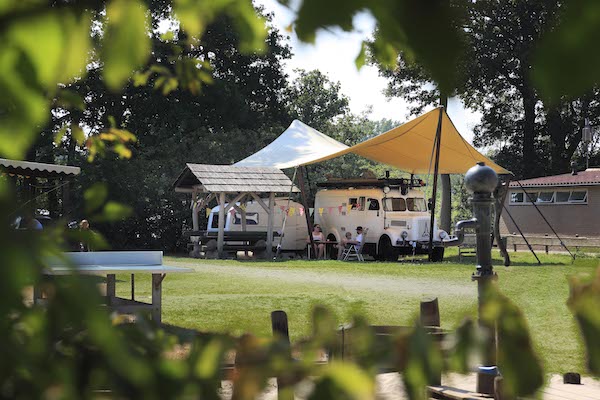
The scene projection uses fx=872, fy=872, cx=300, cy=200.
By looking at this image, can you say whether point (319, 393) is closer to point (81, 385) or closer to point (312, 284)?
point (81, 385)

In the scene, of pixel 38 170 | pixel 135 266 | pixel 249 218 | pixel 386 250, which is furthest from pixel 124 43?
pixel 249 218

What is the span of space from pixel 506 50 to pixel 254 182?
1542cm

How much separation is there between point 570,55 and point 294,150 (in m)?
24.3

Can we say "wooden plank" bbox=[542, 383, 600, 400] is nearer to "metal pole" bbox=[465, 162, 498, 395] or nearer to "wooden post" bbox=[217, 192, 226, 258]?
"metal pole" bbox=[465, 162, 498, 395]

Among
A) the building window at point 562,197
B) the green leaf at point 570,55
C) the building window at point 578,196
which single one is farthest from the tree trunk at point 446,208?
the green leaf at point 570,55

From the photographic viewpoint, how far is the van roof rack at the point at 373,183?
2108 centimetres

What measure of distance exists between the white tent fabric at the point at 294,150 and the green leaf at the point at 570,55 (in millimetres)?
21730

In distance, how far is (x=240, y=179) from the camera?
72.1 feet

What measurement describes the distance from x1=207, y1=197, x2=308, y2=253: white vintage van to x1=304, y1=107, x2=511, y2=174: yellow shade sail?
1740 millimetres

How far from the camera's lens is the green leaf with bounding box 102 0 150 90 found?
27.8 inches

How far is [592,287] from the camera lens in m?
1.00

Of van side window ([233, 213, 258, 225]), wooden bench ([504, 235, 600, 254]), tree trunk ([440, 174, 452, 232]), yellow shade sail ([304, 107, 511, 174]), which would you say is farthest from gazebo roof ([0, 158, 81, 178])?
tree trunk ([440, 174, 452, 232])

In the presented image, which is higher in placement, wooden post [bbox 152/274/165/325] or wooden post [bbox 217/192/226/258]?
wooden post [bbox 217/192/226/258]

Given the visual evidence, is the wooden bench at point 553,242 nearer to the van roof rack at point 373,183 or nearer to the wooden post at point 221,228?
the van roof rack at point 373,183
